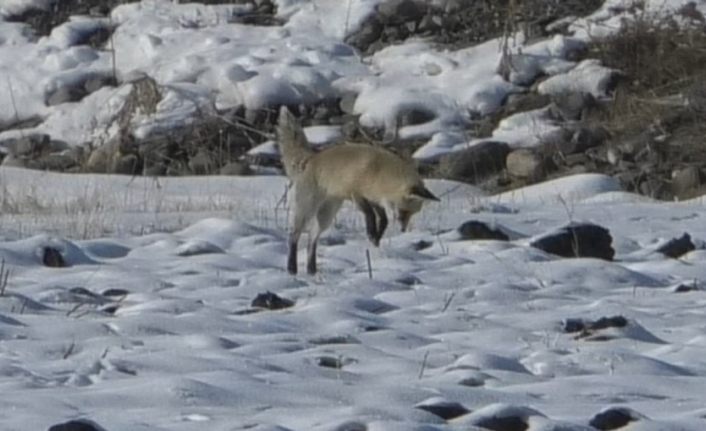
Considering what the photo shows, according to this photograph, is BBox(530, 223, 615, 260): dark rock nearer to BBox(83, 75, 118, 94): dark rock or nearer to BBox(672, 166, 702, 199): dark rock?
BBox(672, 166, 702, 199): dark rock

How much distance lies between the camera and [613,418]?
20.2 feet

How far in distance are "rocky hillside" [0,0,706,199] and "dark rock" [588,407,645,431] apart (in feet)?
37.5

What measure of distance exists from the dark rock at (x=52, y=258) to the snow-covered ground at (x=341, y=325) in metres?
0.05

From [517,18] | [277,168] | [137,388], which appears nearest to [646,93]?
[517,18]

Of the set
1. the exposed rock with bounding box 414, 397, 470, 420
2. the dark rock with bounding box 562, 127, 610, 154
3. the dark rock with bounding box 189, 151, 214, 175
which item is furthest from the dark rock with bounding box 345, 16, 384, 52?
the exposed rock with bounding box 414, 397, 470, 420

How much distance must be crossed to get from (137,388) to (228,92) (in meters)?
16.0

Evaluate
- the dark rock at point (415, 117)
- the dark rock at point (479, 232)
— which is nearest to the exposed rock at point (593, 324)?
the dark rock at point (479, 232)

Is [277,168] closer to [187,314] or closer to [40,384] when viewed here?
[187,314]

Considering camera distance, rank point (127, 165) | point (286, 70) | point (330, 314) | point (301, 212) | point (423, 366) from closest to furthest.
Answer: point (423, 366)
point (330, 314)
point (301, 212)
point (127, 165)
point (286, 70)

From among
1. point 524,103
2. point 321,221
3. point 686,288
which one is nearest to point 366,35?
point 524,103

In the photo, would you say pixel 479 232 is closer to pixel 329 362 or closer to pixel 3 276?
pixel 3 276

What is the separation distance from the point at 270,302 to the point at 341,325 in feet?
2.02

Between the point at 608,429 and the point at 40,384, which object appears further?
the point at 40,384

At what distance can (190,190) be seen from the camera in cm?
1659
